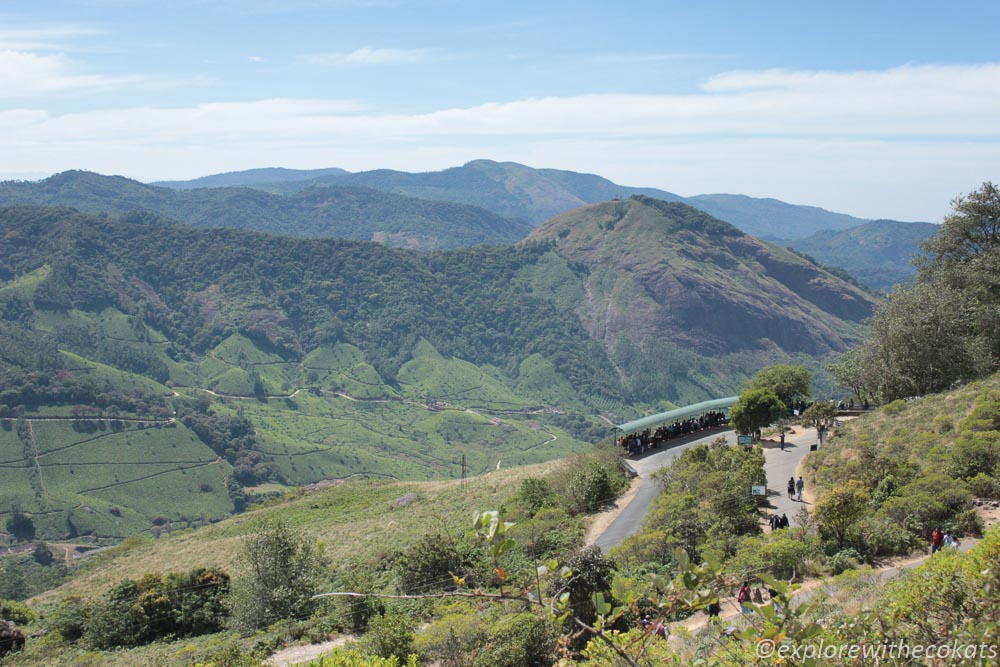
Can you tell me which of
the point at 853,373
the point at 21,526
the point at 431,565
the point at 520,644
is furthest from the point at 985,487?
the point at 21,526

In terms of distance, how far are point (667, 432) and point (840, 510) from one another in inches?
707

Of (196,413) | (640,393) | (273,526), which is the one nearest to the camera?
(273,526)

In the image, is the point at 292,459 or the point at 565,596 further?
the point at 292,459

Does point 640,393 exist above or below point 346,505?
below

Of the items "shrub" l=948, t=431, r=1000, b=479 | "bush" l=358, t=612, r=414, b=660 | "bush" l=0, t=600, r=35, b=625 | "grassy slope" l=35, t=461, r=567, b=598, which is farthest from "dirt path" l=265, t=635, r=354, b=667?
"shrub" l=948, t=431, r=1000, b=479

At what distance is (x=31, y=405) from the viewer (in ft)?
416

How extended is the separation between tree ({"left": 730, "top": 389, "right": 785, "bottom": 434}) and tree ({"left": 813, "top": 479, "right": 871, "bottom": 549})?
1457 centimetres

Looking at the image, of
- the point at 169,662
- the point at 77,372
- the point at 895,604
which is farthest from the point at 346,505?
the point at 77,372

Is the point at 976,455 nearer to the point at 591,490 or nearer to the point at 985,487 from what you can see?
the point at 985,487

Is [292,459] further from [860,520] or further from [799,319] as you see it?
[799,319]

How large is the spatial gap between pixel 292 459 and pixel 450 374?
64687 mm

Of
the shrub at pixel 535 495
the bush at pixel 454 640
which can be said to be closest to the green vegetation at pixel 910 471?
the bush at pixel 454 640

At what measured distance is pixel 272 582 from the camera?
2294cm

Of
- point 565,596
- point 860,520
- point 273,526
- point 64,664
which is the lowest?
point 64,664
